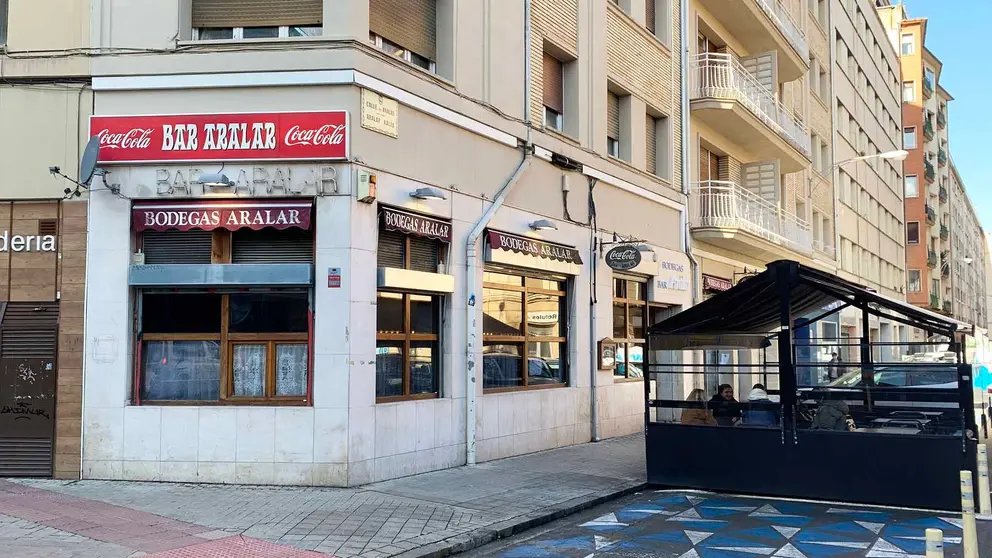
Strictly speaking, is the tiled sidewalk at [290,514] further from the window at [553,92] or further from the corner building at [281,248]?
the window at [553,92]

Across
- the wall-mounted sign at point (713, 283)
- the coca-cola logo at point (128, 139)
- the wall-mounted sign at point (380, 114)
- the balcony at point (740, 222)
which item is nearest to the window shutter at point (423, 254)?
the wall-mounted sign at point (380, 114)

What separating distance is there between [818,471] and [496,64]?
7.55 meters

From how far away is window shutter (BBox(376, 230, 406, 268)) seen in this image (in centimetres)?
1109

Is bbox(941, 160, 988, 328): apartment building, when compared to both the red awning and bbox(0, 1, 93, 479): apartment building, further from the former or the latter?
bbox(0, 1, 93, 479): apartment building

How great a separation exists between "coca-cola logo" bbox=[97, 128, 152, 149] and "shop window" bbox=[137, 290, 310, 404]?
1841mm

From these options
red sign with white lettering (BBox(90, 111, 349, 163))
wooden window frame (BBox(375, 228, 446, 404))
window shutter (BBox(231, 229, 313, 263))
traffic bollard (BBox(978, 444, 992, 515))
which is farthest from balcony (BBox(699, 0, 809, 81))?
traffic bollard (BBox(978, 444, 992, 515))

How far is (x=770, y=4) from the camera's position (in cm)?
2448

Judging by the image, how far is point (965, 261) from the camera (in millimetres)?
65125

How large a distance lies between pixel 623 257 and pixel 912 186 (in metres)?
47.3

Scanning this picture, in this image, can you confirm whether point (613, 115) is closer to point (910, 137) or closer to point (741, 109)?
point (741, 109)

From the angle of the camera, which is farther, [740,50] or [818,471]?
[740,50]

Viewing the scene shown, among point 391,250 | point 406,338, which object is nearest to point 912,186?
point 406,338

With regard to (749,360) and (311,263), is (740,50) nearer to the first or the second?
(749,360)

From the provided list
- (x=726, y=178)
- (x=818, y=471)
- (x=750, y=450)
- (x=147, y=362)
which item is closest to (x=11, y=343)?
(x=147, y=362)
